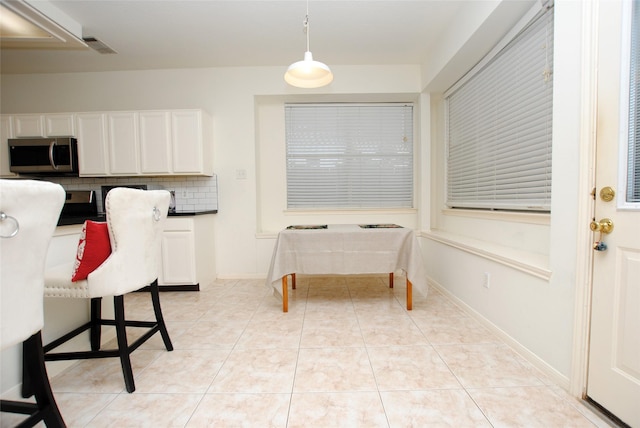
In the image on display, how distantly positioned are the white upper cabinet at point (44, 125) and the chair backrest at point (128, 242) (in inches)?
107

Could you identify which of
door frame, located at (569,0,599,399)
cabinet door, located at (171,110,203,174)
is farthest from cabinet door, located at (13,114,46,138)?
door frame, located at (569,0,599,399)

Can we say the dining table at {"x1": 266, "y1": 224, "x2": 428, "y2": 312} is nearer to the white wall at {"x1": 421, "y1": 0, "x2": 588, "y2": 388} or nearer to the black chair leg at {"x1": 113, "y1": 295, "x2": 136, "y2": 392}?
the white wall at {"x1": 421, "y1": 0, "x2": 588, "y2": 388}

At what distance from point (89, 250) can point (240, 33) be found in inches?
97.6

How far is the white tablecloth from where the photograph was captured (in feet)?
8.13

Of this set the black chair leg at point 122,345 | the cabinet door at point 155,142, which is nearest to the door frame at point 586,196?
the black chair leg at point 122,345

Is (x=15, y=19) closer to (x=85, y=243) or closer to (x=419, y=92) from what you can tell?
(x=85, y=243)

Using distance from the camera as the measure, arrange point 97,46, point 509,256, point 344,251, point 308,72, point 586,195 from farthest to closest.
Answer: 1. point 97,46
2. point 344,251
3. point 308,72
4. point 509,256
5. point 586,195

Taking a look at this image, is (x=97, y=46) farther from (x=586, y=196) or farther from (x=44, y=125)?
(x=586, y=196)

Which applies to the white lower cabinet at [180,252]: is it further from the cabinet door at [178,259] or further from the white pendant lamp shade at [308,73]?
the white pendant lamp shade at [308,73]

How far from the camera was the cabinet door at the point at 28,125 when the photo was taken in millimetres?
3195

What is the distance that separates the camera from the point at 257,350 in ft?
6.13

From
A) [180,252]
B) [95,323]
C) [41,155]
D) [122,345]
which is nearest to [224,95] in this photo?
[180,252]

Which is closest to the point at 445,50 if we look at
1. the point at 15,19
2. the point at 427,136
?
the point at 427,136

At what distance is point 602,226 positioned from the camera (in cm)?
125
